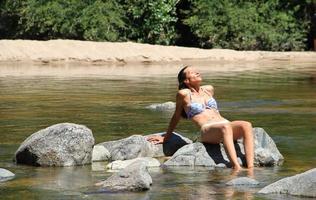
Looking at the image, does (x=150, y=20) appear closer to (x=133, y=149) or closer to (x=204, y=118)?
(x=204, y=118)

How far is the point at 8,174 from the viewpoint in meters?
9.14

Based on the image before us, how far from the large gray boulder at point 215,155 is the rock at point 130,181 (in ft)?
5.64

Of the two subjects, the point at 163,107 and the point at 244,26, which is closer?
the point at 163,107

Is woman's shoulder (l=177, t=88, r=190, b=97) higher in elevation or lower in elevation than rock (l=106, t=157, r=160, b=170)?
higher

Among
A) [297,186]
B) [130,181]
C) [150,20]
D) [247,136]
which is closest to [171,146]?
[247,136]

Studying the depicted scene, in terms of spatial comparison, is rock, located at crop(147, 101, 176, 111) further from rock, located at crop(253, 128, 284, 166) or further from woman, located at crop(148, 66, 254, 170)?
rock, located at crop(253, 128, 284, 166)

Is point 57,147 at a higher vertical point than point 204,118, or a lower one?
lower

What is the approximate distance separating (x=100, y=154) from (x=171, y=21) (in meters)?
27.6

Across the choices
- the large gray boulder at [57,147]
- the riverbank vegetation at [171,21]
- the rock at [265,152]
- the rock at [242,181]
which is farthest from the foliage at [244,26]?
the rock at [242,181]

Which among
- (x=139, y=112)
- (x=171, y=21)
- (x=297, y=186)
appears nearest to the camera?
(x=297, y=186)

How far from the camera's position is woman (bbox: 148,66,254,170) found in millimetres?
10102

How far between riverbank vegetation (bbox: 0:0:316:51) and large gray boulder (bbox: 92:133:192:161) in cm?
2476

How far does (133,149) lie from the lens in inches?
411

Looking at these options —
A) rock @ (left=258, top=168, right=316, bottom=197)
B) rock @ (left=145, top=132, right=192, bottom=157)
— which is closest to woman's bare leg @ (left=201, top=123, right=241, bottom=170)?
rock @ (left=145, top=132, right=192, bottom=157)
